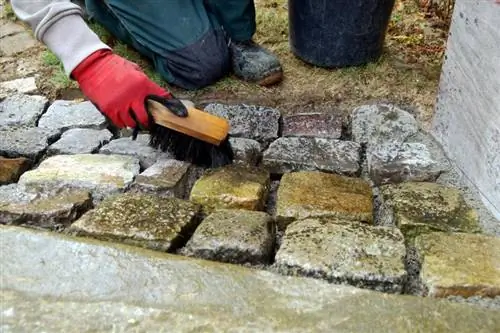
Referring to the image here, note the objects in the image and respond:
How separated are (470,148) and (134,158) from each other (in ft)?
3.22

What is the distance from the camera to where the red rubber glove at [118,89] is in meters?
1.67

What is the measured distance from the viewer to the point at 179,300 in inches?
46.6

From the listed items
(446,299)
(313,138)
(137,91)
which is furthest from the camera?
(313,138)

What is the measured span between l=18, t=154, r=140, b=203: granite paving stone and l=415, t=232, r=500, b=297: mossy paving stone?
2.71 ft

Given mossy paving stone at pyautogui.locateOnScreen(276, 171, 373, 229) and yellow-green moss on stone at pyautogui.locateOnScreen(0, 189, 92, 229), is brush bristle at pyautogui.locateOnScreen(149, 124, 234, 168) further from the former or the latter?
yellow-green moss on stone at pyautogui.locateOnScreen(0, 189, 92, 229)

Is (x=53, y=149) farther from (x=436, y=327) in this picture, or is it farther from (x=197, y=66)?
(x=436, y=327)

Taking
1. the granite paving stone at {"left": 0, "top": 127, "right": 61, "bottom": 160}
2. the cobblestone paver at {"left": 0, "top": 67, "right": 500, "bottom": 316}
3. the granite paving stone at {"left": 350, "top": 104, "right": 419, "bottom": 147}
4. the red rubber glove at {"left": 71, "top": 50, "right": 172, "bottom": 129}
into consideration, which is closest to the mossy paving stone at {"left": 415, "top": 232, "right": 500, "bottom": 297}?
the cobblestone paver at {"left": 0, "top": 67, "right": 500, "bottom": 316}

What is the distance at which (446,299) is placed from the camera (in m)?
1.24

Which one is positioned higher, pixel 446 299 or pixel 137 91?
pixel 137 91

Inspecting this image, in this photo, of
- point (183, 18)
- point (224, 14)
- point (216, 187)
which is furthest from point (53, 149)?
point (224, 14)

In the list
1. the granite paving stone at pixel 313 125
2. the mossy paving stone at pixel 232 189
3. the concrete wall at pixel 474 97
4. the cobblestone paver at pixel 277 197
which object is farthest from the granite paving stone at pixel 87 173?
the concrete wall at pixel 474 97

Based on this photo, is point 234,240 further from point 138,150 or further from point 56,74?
point 56,74

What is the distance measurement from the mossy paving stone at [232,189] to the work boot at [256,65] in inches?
26.1

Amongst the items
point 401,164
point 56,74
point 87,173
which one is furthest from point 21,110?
point 401,164
